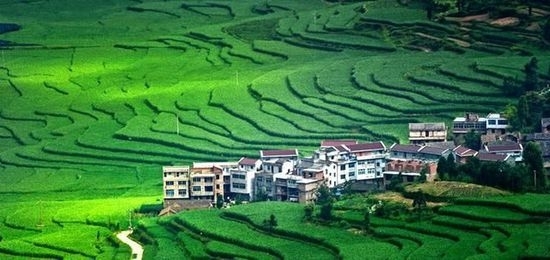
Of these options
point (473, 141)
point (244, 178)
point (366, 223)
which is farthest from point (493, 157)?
point (244, 178)

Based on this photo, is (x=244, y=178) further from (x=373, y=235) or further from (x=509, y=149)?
(x=373, y=235)

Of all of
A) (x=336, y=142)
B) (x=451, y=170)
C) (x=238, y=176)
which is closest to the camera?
(x=451, y=170)

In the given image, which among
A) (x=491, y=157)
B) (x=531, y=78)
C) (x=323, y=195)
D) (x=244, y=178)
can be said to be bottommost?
(x=323, y=195)

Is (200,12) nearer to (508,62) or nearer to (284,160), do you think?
(508,62)

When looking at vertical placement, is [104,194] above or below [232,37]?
below

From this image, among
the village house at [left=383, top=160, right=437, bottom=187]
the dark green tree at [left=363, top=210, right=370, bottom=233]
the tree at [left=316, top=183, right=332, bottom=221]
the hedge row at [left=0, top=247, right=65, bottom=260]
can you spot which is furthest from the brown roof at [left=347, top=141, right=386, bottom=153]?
the hedge row at [left=0, top=247, right=65, bottom=260]

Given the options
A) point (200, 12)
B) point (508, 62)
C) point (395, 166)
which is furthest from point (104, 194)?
point (200, 12)
